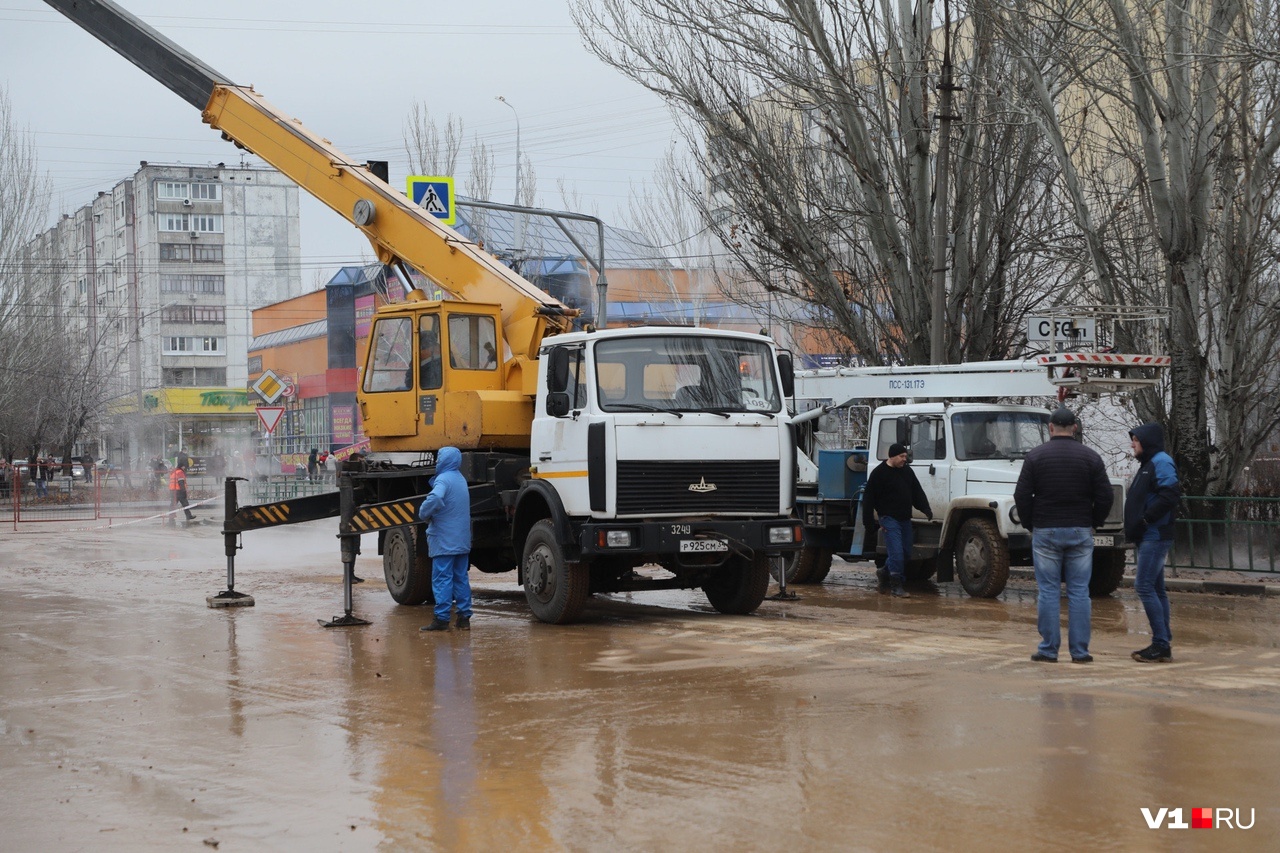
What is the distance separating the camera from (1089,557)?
33.4 ft

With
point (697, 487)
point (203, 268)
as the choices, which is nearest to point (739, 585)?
point (697, 487)

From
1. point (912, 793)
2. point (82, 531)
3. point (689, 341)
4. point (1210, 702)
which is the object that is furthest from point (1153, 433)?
point (82, 531)

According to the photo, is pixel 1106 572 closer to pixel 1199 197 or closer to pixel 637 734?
pixel 1199 197

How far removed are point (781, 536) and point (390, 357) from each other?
494cm

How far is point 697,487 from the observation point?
12516 mm

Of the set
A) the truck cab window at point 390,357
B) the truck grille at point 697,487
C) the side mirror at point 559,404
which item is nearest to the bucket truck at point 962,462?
the truck grille at point 697,487

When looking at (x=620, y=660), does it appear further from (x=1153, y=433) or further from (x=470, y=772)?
(x=1153, y=433)

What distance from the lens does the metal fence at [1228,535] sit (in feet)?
55.7

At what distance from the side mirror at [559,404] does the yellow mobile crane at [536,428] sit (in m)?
0.02

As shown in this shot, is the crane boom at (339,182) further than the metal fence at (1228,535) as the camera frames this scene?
No

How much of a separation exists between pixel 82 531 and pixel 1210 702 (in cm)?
2946

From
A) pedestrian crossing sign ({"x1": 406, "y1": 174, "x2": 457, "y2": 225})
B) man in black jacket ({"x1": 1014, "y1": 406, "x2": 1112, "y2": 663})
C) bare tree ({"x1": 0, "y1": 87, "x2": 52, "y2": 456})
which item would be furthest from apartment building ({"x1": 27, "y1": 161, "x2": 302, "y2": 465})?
man in black jacket ({"x1": 1014, "y1": 406, "x2": 1112, "y2": 663})

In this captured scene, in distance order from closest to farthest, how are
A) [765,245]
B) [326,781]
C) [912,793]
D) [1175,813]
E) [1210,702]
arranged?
[1175,813], [912,793], [326,781], [1210,702], [765,245]

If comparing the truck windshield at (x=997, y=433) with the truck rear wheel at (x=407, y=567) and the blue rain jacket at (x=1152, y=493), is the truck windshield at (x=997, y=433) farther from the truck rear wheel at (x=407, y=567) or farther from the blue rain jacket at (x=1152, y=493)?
the truck rear wheel at (x=407, y=567)
